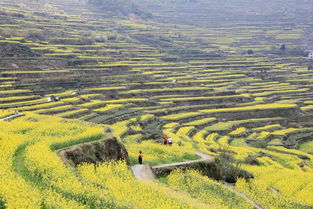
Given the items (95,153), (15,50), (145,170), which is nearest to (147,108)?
(15,50)

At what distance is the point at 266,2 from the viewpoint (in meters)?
168

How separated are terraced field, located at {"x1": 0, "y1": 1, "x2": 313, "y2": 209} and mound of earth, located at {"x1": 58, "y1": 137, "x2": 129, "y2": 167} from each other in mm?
719

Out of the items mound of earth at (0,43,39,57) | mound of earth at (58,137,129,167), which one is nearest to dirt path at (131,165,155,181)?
mound of earth at (58,137,129,167)

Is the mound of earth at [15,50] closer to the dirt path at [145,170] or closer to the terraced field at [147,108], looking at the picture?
the terraced field at [147,108]

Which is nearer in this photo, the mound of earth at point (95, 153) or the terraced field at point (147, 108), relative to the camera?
the terraced field at point (147, 108)

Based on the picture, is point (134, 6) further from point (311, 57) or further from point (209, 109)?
point (209, 109)

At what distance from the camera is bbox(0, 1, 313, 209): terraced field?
53.2 feet

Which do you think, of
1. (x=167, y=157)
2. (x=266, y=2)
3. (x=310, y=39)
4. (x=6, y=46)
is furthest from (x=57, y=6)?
(x=167, y=157)

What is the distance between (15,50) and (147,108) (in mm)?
20074

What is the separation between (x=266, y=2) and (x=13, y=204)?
16918cm

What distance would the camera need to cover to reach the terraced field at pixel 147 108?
53.2 ft

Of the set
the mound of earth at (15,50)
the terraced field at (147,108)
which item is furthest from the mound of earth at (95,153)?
the mound of earth at (15,50)

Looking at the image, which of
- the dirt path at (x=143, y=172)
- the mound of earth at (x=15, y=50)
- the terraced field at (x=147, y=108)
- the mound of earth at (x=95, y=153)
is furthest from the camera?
the mound of earth at (x=15, y=50)

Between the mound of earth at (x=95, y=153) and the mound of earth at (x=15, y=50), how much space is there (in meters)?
38.4
